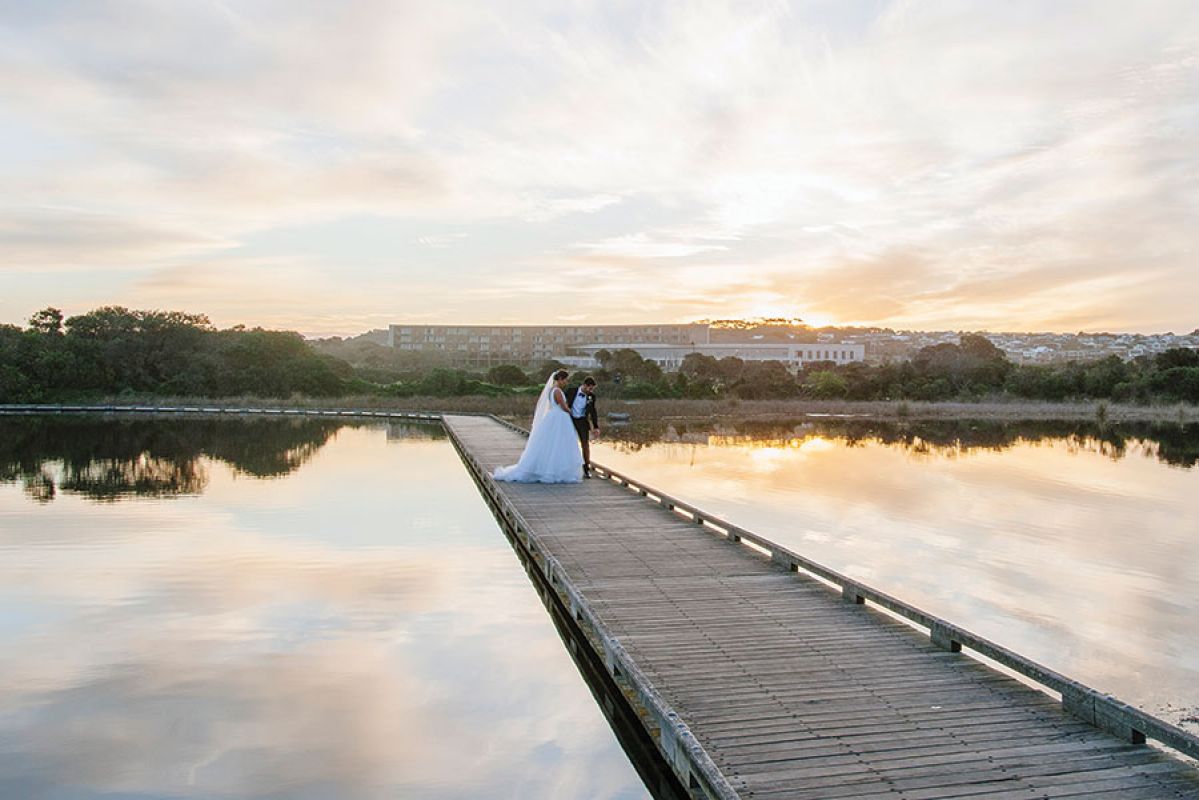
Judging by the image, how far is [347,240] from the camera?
24.6m

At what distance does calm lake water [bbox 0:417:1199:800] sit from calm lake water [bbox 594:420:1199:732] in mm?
52

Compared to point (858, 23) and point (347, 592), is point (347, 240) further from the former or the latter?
point (347, 592)

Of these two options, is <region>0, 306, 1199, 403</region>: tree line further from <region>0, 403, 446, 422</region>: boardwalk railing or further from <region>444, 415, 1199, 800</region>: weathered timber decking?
<region>444, 415, 1199, 800</region>: weathered timber decking

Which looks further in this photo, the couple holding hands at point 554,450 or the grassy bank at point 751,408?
the grassy bank at point 751,408

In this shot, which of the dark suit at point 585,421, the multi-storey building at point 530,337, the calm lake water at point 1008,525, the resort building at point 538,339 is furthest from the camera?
the multi-storey building at point 530,337

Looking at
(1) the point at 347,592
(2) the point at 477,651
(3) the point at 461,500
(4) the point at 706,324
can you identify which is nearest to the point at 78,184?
(3) the point at 461,500

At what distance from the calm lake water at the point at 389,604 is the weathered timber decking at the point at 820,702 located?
1.93 feet

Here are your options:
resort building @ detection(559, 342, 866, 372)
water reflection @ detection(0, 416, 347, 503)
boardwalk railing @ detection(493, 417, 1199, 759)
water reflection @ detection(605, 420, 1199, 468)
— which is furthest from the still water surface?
resort building @ detection(559, 342, 866, 372)

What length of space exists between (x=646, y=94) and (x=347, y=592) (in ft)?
36.4

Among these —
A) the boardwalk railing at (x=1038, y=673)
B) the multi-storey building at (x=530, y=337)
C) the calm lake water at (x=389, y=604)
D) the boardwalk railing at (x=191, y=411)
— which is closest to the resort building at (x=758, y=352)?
the multi-storey building at (x=530, y=337)

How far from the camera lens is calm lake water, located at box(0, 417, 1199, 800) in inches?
199

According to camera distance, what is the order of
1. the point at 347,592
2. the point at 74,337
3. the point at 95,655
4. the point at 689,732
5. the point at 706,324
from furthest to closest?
the point at 706,324, the point at 74,337, the point at 347,592, the point at 95,655, the point at 689,732

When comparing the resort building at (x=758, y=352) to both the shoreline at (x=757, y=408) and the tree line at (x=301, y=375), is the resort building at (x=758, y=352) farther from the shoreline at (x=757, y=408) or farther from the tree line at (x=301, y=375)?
the shoreline at (x=757, y=408)

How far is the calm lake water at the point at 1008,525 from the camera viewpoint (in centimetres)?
716
